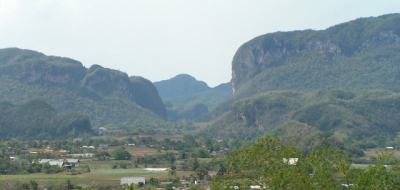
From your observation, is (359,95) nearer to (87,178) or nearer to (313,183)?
(87,178)

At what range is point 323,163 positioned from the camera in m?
27.7

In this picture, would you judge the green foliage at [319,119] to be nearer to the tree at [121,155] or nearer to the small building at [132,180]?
Result: the tree at [121,155]

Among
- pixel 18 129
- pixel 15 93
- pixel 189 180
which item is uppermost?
pixel 15 93

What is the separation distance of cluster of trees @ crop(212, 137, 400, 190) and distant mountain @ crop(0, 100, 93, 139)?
378 ft

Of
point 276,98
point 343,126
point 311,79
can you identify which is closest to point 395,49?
point 311,79

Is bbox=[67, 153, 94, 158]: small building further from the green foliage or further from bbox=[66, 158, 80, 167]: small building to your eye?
the green foliage

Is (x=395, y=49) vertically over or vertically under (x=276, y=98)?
over

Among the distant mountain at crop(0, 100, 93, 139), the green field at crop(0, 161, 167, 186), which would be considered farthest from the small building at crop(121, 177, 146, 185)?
the distant mountain at crop(0, 100, 93, 139)

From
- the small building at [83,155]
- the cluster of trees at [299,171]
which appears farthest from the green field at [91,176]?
the cluster of trees at [299,171]

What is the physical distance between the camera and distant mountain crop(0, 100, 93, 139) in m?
142

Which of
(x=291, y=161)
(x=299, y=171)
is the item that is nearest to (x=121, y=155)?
(x=291, y=161)

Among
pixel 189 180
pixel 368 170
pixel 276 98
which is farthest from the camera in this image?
pixel 276 98

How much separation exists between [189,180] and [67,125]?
7194 centimetres

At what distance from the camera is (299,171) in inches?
1075
